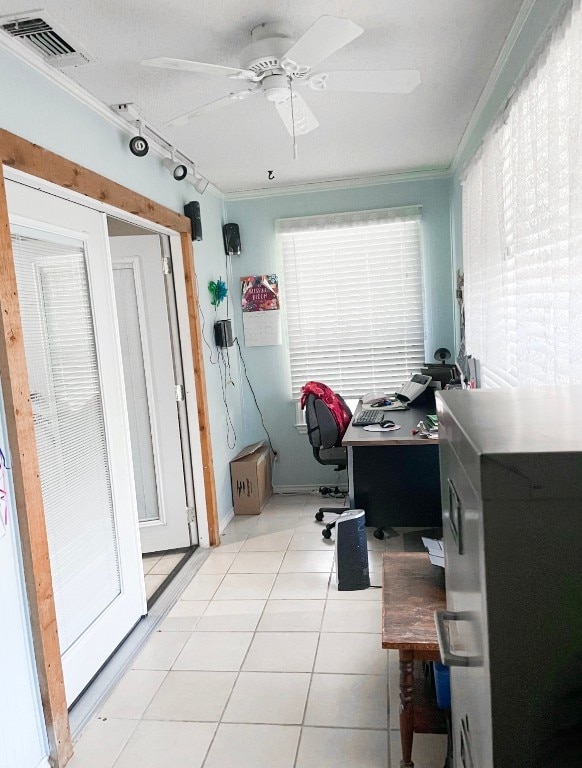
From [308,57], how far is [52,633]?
7.35 feet

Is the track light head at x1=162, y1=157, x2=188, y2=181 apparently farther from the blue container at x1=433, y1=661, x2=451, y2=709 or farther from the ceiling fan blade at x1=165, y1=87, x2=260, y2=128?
the blue container at x1=433, y1=661, x2=451, y2=709

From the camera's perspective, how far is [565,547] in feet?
1.91

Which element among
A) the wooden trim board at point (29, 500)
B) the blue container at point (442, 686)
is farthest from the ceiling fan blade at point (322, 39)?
the blue container at point (442, 686)

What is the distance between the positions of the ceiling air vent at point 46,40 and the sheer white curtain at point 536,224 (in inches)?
66.9

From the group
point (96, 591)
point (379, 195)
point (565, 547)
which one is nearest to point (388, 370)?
point (379, 195)

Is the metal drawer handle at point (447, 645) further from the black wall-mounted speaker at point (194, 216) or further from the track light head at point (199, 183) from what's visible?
the track light head at point (199, 183)

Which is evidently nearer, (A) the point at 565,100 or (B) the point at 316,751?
(A) the point at 565,100

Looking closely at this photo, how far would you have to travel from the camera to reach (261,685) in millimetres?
2361

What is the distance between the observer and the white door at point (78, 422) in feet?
7.26

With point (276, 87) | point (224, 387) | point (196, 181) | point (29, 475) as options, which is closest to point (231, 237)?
point (196, 181)

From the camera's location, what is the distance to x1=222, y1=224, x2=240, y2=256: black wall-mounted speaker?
15.5ft

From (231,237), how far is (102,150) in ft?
6.84

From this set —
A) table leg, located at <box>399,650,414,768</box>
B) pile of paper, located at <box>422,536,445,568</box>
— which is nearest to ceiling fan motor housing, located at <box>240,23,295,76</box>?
pile of paper, located at <box>422,536,445,568</box>

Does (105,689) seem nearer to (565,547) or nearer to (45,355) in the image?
(45,355)
